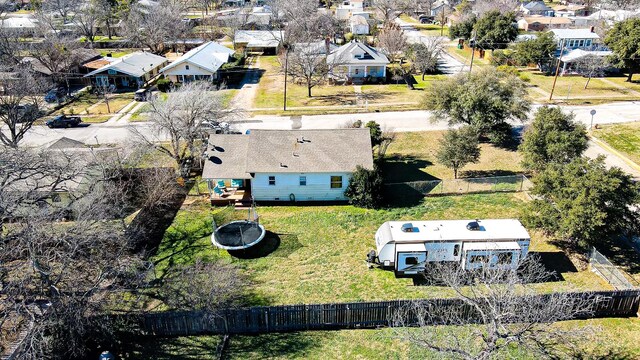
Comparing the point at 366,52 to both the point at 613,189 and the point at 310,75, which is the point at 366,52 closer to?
the point at 310,75

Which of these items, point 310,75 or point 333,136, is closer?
point 333,136

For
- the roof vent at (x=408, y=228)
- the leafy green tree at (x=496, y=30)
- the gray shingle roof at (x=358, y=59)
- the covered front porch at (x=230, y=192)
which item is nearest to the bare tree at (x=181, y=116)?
the covered front porch at (x=230, y=192)

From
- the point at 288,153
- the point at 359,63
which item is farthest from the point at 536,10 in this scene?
the point at 288,153

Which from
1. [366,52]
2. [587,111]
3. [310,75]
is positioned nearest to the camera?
[587,111]

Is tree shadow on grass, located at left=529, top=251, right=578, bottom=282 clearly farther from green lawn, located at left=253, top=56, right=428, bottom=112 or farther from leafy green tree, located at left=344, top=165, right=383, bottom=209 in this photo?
green lawn, located at left=253, top=56, right=428, bottom=112

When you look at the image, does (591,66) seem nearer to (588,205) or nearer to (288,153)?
(588,205)

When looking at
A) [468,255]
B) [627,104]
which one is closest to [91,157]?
[468,255]

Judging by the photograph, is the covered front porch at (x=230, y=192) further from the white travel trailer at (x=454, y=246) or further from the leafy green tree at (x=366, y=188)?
the white travel trailer at (x=454, y=246)

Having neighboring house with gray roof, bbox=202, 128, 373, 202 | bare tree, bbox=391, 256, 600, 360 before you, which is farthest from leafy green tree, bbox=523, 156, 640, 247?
neighboring house with gray roof, bbox=202, 128, 373, 202
